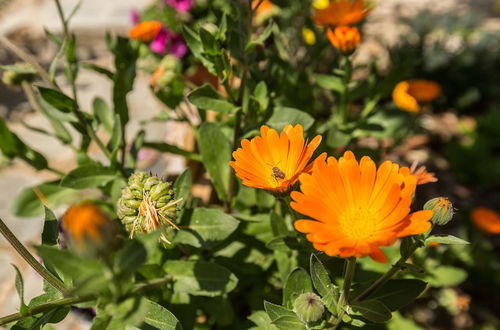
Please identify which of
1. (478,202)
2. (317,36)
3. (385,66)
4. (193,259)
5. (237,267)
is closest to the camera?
(193,259)

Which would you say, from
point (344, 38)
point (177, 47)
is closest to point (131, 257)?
point (344, 38)

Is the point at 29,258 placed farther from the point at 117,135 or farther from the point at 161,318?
the point at 117,135

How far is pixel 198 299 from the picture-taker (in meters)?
1.30

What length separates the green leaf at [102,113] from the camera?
63.5 inches

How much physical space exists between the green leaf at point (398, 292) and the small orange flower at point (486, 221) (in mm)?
1257

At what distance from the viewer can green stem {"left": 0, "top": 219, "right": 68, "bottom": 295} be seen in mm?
865

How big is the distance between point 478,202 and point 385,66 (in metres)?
1.20

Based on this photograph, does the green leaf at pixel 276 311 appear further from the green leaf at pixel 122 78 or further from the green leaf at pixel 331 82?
the green leaf at pixel 331 82

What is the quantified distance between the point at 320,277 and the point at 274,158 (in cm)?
27

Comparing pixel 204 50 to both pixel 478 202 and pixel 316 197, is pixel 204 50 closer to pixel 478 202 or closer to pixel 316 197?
pixel 316 197

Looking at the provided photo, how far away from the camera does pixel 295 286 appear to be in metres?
1.03

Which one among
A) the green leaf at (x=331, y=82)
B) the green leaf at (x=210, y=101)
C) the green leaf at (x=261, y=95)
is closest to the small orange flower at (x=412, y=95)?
the green leaf at (x=331, y=82)

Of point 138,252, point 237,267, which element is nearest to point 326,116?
point 237,267

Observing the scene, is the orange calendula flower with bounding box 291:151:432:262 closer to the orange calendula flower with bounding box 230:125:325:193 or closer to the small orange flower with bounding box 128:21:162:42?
the orange calendula flower with bounding box 230:125:325:193
